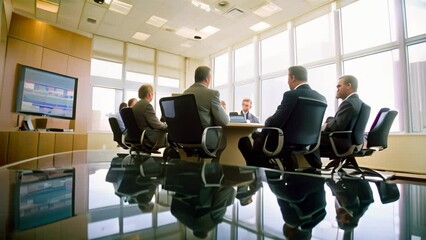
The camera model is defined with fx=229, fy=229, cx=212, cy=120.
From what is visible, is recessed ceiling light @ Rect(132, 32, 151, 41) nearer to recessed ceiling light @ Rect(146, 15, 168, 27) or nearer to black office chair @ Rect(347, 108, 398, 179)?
recessed ceiling light @ Rect(146, 15, 168, 27)

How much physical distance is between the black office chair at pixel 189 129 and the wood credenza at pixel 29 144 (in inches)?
131

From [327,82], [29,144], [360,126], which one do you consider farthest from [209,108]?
[327,82]

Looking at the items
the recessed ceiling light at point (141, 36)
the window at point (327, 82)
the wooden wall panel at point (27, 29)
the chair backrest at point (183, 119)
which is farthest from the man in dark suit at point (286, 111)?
the recessed ceiling light at point (141, 36)

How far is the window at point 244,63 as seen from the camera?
7.46 metres

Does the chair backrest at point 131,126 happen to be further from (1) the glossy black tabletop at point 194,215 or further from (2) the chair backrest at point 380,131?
(2) the chair backrest at point 380,131

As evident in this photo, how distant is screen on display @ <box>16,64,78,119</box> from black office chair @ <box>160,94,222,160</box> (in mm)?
3989

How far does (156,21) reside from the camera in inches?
247

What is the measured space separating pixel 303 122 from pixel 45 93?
5344 mm

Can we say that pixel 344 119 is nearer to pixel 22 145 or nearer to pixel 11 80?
pixel 22 145

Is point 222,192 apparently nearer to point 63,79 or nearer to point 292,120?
point 292,120

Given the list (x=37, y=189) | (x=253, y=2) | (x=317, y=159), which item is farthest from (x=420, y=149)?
(x=37, y=189)

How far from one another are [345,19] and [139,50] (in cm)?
620

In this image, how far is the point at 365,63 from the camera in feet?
16.4

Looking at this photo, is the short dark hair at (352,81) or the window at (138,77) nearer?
the short dark hair at (352,81)
